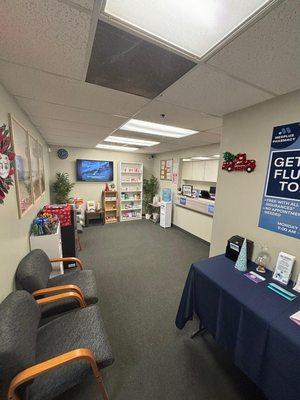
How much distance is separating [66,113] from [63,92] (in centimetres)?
61

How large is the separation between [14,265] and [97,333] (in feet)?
3.04

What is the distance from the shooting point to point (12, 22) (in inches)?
30.6

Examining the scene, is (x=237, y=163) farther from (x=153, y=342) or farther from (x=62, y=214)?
(x=62, y=214)

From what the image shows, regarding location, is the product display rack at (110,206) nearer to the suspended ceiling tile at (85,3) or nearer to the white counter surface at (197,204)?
the white counter surface at (197,204)

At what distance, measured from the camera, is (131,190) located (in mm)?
5859

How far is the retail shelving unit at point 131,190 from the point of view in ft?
18.7

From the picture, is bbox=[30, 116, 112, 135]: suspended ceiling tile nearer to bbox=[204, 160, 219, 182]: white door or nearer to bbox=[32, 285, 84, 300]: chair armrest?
bbox=[32, 285, 84, 300]: chair armrest

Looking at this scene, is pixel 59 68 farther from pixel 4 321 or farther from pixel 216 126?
pixel 216 126

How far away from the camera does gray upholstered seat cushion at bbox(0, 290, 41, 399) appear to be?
0.90m

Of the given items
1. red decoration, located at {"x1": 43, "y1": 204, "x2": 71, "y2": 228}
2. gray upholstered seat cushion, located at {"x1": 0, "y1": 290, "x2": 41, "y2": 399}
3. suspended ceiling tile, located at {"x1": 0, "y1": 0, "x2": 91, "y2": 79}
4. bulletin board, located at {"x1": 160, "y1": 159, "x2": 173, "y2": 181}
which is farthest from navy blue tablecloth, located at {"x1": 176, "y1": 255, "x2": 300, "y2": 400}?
bulletin board, located at {"x1": 160, "y1": 159, "x2": 173, "y2": 181}

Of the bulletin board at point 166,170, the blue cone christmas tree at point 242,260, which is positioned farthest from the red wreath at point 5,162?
the bulletin board at point 166,170

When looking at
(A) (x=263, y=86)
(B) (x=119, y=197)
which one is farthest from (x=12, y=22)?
(B) (x=119, y=197)

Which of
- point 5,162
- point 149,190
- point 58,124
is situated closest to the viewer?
point 5,162

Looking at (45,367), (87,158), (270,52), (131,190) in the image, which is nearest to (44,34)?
(270,52)
